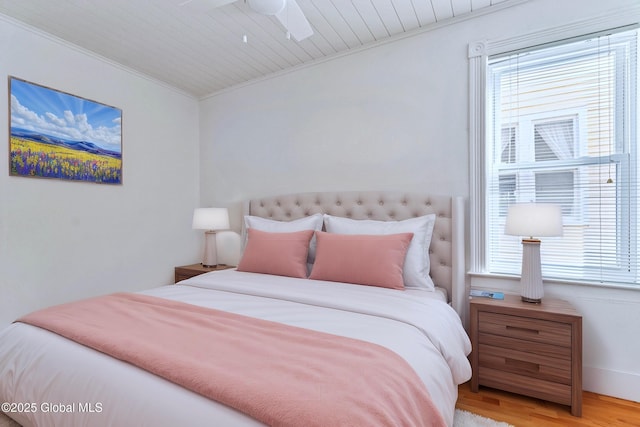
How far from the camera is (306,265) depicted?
93.4 inches

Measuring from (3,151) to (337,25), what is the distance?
267cm

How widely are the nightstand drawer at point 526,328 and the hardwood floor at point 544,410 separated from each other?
0.38 m

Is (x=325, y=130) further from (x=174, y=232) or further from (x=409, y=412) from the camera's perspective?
(x=409, y=412)

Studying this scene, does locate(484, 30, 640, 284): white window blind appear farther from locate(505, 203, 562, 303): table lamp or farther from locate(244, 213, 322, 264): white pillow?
locate(244, 213, 322, 264): white pillow

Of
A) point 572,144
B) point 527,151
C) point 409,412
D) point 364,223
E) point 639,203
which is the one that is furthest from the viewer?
point 364,223

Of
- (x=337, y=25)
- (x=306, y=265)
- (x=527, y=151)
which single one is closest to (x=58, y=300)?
(x=306, y=265)

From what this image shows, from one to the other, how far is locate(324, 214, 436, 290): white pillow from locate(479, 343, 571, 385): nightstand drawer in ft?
1.68

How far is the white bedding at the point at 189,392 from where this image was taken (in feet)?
2.85

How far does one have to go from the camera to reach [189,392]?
2.85ft

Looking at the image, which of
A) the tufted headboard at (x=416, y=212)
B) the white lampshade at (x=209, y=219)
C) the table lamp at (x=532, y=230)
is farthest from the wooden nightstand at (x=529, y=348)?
the white lampshade at (x=209, y=219)

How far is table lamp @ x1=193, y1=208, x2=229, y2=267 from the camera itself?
3.20 metres

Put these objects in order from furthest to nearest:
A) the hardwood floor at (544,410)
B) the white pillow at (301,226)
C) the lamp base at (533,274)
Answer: the white pillow at (301,226) < the lamp base at (533,274) < the hardwood floor at (544,410)

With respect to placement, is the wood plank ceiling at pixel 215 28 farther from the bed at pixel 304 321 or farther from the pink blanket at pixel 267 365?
the pink blanket at pixel 267 365

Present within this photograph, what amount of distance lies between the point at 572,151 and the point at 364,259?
160cm
